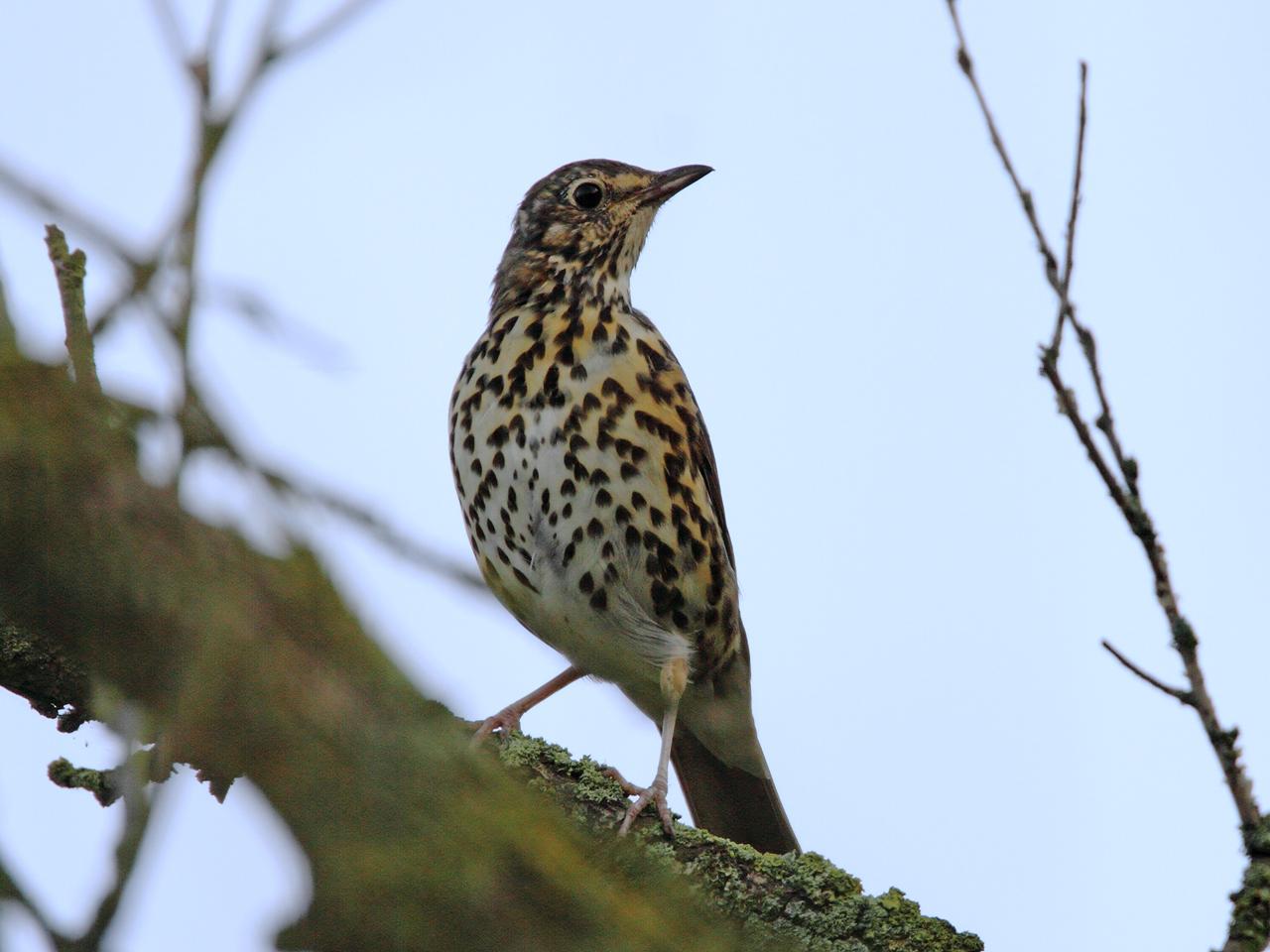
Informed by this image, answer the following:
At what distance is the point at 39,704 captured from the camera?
3996mm

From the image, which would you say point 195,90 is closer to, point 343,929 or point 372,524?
point 372,524

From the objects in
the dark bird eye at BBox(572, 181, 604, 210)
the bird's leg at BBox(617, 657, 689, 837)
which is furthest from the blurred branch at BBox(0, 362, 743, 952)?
the dark bird eye at BBox(572, 181, 604, 210)

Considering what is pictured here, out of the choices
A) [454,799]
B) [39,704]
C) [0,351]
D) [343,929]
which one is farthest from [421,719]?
[39,704]

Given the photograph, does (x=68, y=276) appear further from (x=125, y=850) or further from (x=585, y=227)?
(x=585, y=227)

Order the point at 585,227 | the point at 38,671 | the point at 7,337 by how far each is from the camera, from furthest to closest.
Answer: the point at 585,227
the point at 38,671
the point at 7,337

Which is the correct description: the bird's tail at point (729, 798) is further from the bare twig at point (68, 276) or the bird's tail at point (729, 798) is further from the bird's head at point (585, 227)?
the bare twig at point (68, 276)

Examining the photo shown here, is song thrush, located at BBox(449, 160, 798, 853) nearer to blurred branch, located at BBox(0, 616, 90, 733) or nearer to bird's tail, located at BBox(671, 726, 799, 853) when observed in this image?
bird's tail, located at BBox(671, 726, 799, 853)

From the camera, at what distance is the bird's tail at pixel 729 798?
256 inches

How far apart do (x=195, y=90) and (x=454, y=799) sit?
3.45 feet

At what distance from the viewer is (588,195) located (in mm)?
6812

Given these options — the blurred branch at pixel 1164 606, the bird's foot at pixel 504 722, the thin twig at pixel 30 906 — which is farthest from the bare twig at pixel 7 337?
the bird's foot at pixel 504 722

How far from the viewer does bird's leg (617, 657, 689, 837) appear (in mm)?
4680

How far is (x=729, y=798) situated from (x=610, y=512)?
168 cm

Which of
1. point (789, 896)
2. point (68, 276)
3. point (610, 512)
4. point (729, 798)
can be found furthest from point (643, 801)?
point (68, 276)
